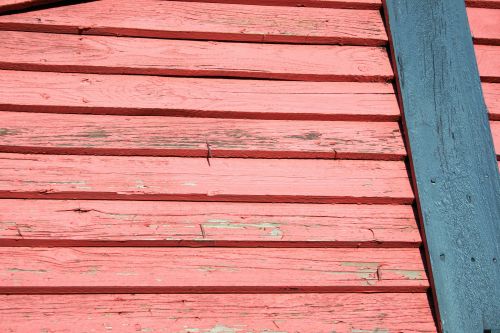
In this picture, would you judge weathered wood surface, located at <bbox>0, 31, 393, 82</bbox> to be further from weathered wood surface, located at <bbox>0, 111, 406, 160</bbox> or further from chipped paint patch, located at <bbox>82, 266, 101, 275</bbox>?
chipped paint patch, located at <bbox>82, 266, 101, 275</bbox>

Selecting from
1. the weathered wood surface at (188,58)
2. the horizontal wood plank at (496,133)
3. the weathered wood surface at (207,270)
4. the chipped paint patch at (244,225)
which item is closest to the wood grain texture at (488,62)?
the horizontal wood plank at (496,133)

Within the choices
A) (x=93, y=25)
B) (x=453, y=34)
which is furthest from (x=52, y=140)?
(x=453, y=34)

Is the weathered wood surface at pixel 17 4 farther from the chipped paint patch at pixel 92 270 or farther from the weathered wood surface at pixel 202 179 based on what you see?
the chipped paint patch at pixel 92 270

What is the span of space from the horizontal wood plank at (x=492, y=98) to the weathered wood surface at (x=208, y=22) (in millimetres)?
501

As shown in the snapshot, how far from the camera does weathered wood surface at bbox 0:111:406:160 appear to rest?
7.11 feet

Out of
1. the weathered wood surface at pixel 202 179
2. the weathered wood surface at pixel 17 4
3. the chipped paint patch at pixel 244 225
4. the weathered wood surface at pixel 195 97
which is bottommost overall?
the chipped paint patch at pixel 244 225

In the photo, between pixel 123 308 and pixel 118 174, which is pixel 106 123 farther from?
pixel 123 308

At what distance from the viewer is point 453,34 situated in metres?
2.52

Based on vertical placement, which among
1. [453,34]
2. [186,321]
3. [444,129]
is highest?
[453,34]

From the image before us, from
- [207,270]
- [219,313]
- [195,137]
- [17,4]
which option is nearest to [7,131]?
[17,4]

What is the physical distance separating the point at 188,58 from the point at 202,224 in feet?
2.25

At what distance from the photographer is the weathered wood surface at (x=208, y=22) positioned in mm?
2338

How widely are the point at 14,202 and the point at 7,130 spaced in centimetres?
28

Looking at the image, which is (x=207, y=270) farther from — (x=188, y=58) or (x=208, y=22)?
(x=208, y=22)
